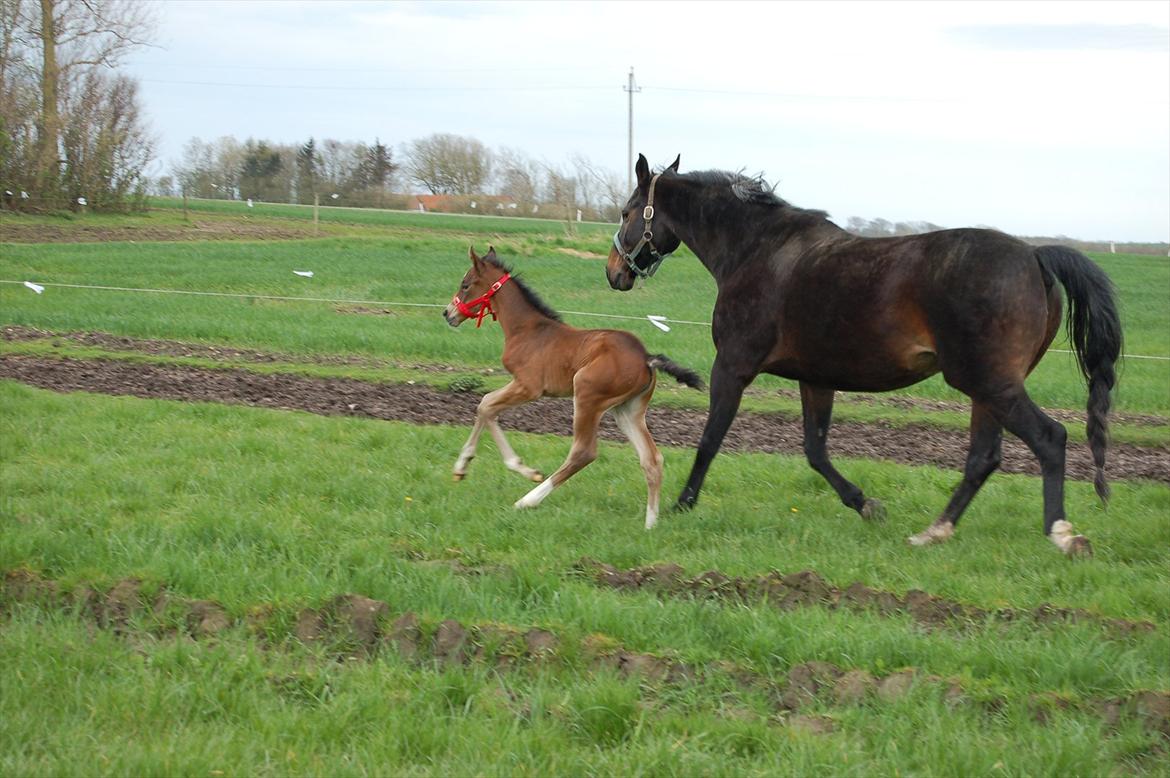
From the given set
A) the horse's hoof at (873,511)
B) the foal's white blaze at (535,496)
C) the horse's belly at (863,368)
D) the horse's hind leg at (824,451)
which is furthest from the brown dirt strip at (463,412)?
the foal's white blaze at (535,496)

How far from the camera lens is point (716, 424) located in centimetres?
784

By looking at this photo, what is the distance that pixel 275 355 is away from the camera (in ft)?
50.2

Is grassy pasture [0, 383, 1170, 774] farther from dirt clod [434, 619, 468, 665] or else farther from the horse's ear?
the horse's ear

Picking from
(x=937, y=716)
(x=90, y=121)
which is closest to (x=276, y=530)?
(x=937, y=716)

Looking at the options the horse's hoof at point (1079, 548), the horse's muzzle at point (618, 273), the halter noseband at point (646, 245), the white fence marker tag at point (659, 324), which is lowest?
the horse's hoof at point (1079, 548)

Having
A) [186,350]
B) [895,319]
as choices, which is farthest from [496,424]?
[186,350]

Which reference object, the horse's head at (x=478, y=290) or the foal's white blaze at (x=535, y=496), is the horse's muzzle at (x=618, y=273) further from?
the foal's white blaze at (x=535, y=496)

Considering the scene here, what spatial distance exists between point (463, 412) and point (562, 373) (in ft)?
Answer: 12.8

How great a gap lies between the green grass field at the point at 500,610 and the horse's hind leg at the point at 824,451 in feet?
0.51

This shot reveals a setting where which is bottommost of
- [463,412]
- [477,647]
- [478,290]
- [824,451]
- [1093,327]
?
[477,647]

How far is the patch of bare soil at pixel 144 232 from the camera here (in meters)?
33.8

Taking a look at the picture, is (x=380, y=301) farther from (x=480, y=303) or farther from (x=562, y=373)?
(x=562, y=373)

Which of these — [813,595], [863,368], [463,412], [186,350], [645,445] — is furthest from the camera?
[186,350]

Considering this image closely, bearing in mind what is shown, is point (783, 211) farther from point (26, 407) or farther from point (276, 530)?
point (26, 407)
